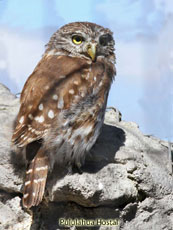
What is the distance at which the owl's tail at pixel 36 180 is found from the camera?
246 cm

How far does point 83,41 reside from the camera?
9.96 ft

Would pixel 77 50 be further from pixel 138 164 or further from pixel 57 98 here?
pixel 138 164

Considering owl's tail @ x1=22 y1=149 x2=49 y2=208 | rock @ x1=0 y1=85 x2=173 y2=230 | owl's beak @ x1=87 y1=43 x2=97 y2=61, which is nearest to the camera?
owl's tail @ x1=22 y1=149 x2=49 y2=208

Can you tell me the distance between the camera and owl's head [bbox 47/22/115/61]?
3000mm

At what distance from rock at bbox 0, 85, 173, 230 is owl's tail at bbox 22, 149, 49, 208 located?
155 millimetres

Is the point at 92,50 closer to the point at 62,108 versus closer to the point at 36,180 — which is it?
the point at 62,108

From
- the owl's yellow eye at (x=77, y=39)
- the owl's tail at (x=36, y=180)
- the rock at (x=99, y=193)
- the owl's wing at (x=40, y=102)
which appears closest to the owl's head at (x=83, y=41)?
the owl's yellow eye at (x=77, y=39)

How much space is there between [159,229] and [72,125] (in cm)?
100

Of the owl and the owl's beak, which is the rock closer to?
the owl

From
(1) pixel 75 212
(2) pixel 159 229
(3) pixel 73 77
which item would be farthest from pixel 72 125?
(2) pixel 159 229

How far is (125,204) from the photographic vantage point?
281 centimetres

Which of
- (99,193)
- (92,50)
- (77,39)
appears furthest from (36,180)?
(77,39)

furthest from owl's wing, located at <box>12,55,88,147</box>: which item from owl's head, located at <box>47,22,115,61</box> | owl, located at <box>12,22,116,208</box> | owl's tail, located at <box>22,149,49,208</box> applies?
owl's head, located at <box>47,22,115,61</box>

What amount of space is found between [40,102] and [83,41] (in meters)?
0.70
